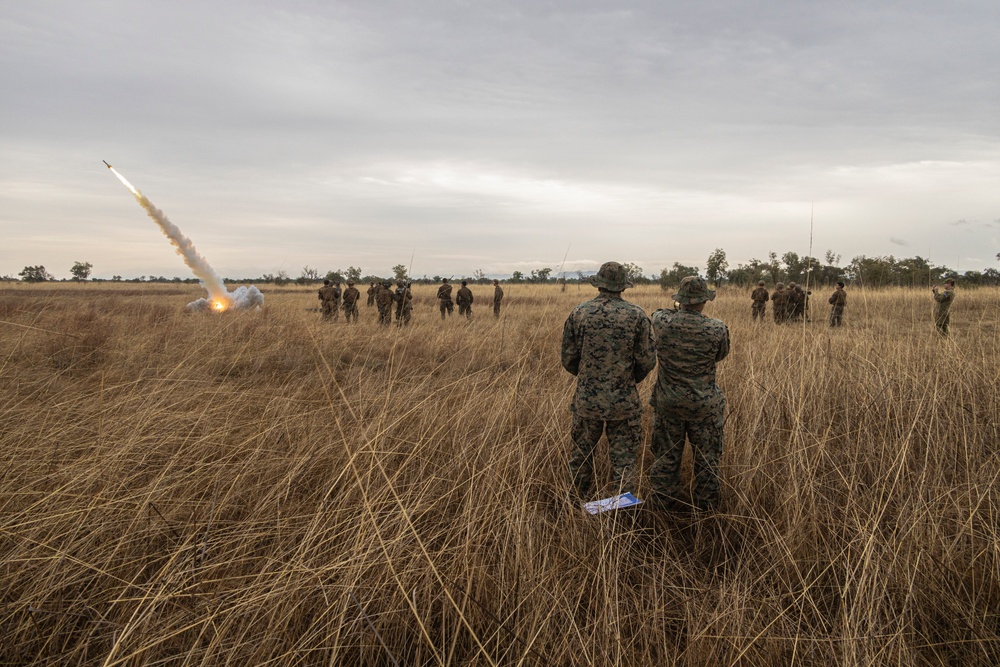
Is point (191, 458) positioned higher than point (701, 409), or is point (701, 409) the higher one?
point (701, 409)

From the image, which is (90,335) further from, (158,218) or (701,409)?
(158,218)

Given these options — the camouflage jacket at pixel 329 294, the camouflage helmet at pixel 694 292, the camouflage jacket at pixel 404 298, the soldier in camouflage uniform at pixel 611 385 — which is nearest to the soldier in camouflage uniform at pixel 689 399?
the camouflage helmet at pixel 694 292

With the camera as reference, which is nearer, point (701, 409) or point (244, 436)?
point (701, 409)

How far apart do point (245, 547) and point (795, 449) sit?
3.31m

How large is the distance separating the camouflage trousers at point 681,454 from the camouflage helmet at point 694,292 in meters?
0.78

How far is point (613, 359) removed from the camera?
3.40 m

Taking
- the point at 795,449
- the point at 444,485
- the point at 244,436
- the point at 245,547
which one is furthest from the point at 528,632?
the point at 244,436

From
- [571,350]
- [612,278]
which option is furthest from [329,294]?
[612,278]

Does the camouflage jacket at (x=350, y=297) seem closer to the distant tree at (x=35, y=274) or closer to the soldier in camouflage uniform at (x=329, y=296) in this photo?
the soldier in camouflage uniform at (x=329, y=296)

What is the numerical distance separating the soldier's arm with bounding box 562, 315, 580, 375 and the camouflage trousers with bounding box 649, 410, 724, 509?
2.21 ft

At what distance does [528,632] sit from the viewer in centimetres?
187

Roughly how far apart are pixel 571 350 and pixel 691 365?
845mm

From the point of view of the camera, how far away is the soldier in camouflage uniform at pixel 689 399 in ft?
10.5

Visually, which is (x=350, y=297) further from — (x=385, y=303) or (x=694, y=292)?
(x=694, y=292)
